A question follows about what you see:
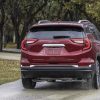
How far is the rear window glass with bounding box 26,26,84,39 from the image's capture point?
1284cm

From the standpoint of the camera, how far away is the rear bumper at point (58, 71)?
12477 mm

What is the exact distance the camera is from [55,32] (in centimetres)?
1298

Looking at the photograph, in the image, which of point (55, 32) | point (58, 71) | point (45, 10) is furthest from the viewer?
point (45, 10)

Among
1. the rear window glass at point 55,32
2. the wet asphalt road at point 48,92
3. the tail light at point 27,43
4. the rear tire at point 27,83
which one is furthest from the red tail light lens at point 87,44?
the rear tire at point 27,83

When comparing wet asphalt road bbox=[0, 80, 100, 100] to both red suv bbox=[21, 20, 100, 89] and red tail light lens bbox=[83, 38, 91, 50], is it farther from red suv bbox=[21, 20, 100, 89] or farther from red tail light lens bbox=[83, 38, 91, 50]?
red tail light lens bbox=[83, 38, 91, 50]

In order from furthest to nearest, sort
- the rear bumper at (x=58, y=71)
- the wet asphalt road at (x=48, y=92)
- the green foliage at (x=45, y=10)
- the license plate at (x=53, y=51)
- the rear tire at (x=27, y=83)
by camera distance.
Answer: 1. the green foliage at (x=45, y=10)
2. the rear tire at (x=27, y=83)
3. the license plate at (x=53, y=51)
4. the rear bumper at (x=58, y=71)
5. the wet asphalt road at (x=48, y=92)

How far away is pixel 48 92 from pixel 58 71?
59 centimetres

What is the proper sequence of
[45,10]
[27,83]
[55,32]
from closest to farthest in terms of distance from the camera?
[55,32]
[27,83]
[45,10]

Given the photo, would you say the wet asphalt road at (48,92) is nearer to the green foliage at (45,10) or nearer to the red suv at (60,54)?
the red suv at (60,54)

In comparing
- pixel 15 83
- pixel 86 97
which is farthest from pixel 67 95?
pixel 15 83

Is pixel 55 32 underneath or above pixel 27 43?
above

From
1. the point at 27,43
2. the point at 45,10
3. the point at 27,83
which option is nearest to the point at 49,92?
the point at 27,83

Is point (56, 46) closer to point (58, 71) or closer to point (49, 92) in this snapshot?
point (58, 71)

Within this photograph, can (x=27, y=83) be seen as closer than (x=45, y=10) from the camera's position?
Yes
